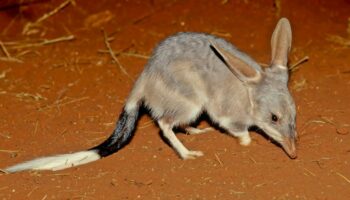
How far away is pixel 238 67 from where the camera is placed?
521 cm

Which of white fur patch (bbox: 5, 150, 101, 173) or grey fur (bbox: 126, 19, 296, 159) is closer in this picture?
white fur patch (bbox: 5, 150, 101, 173)

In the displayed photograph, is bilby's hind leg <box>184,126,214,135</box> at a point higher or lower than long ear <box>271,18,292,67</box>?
lower

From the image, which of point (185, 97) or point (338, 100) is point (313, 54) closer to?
point (338, 100)

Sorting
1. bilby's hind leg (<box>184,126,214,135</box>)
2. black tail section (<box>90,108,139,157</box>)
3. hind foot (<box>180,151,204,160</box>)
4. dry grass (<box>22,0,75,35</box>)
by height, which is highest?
black tail section (<box>90,108,139,157</box>)

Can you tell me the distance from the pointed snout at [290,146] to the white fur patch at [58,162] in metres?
1.44

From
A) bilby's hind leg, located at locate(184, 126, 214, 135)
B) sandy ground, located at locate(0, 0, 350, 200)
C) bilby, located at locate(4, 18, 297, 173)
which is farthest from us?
bilby's hind leg, located at locate(184, 126, 214, 135)

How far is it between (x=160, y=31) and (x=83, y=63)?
102 centimetres

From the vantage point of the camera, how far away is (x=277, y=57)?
5496 mm

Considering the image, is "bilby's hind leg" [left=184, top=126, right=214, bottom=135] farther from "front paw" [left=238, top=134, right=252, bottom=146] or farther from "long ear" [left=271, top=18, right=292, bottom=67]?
"long ear" [left=271, top=18, right=292, bottom=67]

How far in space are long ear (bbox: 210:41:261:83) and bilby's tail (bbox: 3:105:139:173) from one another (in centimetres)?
87

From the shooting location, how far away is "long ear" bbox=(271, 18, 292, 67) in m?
5.46

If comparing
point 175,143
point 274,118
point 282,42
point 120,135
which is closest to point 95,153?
point 120,135

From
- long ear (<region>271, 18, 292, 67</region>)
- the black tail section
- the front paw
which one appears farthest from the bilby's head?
the black tail section

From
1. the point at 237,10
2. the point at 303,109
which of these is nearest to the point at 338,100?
the point at 303,109
